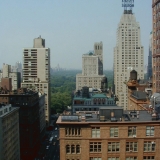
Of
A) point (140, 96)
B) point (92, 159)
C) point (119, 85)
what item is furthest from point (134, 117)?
point (119, 85)

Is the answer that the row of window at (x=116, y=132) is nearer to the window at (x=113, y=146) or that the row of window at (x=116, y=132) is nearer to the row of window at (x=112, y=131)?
the row of window at (x=112, y=131)

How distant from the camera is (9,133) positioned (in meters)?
89.6

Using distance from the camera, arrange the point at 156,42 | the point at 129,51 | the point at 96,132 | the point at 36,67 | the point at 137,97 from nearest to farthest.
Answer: the point at 96,132 < the point at 137,97 < the point at 156,42 < the point at 36,67 < the point at 129,51

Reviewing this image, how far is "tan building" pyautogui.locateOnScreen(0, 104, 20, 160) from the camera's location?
274 feet

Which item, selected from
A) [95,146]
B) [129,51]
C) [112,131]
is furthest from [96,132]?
A: [129,51]

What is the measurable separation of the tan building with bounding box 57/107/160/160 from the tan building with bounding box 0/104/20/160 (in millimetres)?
44069

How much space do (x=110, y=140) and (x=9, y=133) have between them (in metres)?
52.6

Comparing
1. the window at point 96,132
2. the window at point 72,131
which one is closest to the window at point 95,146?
Result: the window at point 96,132

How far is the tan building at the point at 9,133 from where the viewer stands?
274ft

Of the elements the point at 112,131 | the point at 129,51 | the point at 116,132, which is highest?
the point at 129,51

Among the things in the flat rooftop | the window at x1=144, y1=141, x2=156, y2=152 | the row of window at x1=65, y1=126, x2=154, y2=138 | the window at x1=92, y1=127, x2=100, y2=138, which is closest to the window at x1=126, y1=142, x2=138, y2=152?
the row of window at x1=65, y1=126, x2=154, y2=138

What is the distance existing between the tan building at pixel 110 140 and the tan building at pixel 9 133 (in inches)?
1735

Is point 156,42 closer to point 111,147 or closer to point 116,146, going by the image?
point 116,146

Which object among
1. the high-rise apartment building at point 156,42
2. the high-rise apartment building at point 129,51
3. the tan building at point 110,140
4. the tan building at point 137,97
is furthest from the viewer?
the high-rise apartment building at point 129,51
